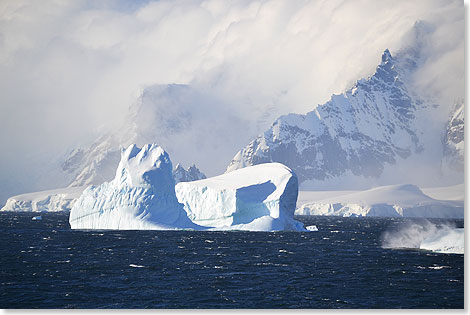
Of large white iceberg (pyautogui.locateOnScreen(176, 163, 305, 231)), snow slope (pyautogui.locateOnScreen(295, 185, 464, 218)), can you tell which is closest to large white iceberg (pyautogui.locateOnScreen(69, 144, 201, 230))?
large white iceberg (pyautogui.locateOnScreen(176, 163, 305, 231))

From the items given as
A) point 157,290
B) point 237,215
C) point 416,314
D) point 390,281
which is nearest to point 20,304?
point 157,290

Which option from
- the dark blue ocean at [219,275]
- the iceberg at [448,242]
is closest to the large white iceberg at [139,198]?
the dark blue ocean at [219,275]

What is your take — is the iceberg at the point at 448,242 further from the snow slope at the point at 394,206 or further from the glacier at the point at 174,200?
the snow slope at the point at 394,206

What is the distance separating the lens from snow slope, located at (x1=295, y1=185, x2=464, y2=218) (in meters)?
179

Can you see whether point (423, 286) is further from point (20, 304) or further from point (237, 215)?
point (237, 215)

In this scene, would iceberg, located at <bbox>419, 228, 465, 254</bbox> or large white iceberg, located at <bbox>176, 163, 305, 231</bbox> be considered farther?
large white iceberg, located at <bbox>176, 163, 305, 231</bbox>

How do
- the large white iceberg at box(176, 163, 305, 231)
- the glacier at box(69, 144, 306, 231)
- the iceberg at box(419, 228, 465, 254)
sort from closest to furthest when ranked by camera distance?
the iceberg at box(419, 228, 465, 254) < the glacier at box(69, 144, 306, 231) < the large white iceberg at box(176, 163, 305, 231)

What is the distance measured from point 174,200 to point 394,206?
121892mm

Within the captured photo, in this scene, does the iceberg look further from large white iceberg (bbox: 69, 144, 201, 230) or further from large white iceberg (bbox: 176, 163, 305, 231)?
large white iceberg (bbox: 69, 144, 201, 230)

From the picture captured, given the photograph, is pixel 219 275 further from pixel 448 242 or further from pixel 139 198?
pixel 139 198

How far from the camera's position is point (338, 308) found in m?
31.6

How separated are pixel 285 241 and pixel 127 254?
831 inches

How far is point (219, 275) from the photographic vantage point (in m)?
42.1

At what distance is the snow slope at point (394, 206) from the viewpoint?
178875 millimetres
